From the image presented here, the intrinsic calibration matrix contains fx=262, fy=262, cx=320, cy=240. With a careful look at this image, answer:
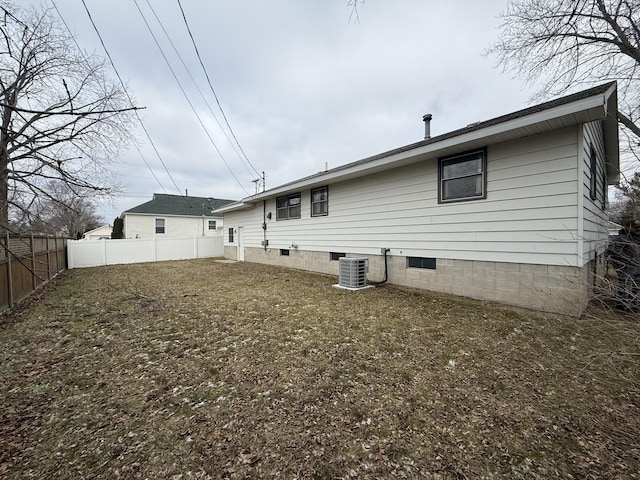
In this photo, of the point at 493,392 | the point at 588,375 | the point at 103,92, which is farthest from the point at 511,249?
the point at 103,92

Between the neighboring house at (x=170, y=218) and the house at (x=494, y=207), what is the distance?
18.1 metres

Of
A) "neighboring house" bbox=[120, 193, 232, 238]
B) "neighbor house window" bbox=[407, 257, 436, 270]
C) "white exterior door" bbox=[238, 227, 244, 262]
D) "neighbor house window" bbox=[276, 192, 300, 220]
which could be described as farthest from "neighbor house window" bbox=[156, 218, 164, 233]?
"neighbor house window" bbox=[407, 257, 436, 270]

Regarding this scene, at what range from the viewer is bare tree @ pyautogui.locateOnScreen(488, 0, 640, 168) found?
7266 millimetres

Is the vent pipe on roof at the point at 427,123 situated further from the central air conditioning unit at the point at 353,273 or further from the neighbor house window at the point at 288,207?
the neighbor house window at the point at 288,207

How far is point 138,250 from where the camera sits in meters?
14.0

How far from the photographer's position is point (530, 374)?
106 inches

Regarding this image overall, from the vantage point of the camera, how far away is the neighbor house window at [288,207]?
10266mm

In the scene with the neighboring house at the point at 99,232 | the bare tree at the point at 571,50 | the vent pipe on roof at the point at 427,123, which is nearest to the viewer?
the bare tree at the point at 571,50

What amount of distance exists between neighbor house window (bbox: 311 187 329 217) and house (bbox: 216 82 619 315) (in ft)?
0.95

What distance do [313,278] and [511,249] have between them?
5.19 meters

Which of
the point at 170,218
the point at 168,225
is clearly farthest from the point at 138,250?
the point at 170,218

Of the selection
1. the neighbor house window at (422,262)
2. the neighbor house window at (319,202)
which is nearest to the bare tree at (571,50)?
the neighbor house window at (319,202)

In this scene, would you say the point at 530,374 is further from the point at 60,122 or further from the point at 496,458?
the point at 60,122

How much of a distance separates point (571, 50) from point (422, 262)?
812 cm
